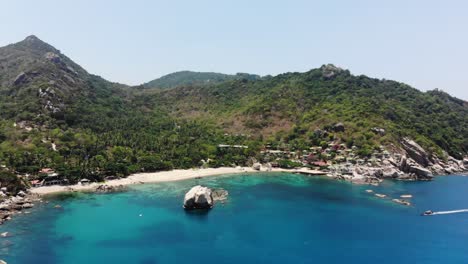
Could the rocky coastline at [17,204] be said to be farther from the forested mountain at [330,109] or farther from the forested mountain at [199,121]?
the forested mountain at [330,109]

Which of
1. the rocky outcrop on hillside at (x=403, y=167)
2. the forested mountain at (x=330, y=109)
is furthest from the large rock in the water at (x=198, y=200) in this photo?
the forested mountain at (x=330, y=109)

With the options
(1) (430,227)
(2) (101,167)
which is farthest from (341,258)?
(2) (101,167)

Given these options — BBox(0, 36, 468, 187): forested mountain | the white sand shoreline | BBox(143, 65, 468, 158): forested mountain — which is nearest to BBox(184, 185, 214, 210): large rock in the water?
the white sand shoreline

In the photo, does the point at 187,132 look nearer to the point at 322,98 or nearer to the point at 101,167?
the point at 101,167

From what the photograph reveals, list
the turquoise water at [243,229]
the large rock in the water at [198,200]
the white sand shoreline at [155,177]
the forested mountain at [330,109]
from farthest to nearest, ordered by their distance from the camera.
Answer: the forested mountain at [330,109] → the white sand shoreline at [155,177] → the large rock in the water at [198,200] → the turquoise water at [243,229]

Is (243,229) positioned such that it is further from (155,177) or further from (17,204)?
(17,204)

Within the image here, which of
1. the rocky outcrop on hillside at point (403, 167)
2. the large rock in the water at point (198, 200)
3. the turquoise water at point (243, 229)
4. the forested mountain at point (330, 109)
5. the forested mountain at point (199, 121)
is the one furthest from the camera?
the forested mountain at point (330, 109)

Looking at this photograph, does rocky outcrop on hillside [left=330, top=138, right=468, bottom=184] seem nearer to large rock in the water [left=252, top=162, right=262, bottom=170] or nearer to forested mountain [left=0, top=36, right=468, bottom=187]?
forested mountain [left=0, top=36, right=468, bottom=187]

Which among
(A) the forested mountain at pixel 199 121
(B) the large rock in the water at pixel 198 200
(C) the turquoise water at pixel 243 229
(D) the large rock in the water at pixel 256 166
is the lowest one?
(C) the turquoise water at pixel 243 229
